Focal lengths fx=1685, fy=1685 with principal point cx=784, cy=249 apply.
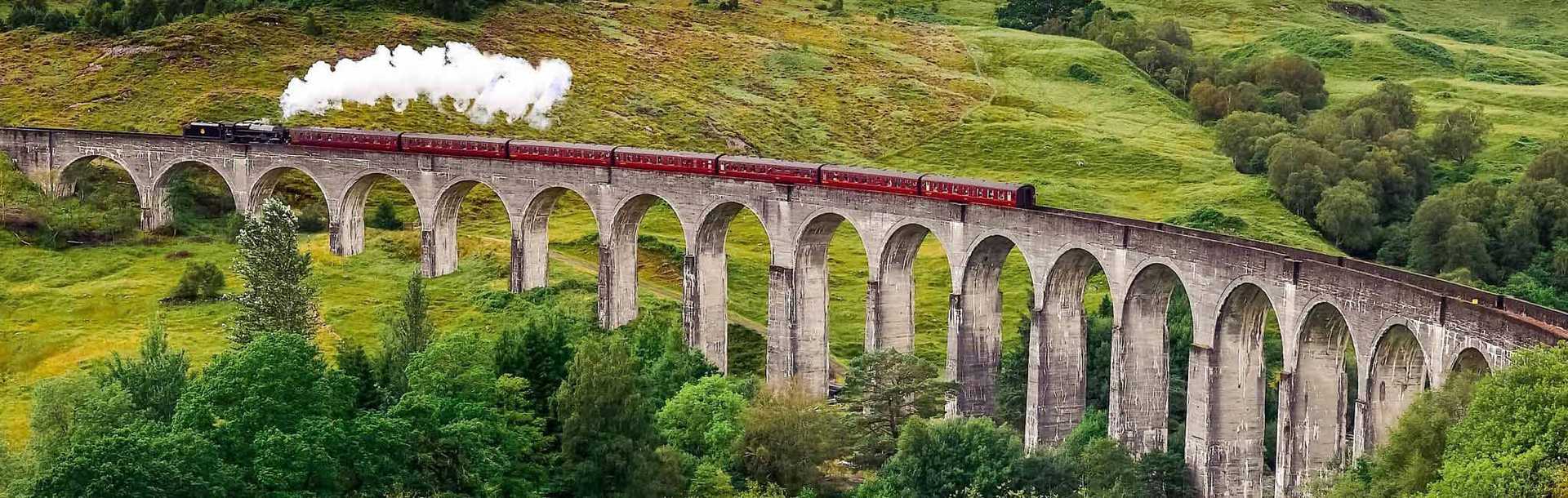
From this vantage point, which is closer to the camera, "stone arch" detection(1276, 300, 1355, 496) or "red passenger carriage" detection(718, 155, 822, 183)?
"stone arch" detection(1276, 300, 1355, 496)

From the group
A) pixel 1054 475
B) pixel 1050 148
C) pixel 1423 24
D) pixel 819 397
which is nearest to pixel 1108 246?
pixel 1054 475

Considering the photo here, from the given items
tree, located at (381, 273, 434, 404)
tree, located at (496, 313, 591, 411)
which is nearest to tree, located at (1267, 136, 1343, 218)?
tree, located at (496, 313, 591, 411)

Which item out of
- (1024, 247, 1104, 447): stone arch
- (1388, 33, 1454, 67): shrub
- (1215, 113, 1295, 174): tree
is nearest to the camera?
(1024, 247, 1104, 447): stone arch

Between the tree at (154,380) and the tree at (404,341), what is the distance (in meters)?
7.52

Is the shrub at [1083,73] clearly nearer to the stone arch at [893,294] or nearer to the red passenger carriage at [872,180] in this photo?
the stone arch at [893,294]

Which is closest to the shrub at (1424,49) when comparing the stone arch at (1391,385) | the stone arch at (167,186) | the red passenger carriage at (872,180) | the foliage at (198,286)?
the red passenger carriage at (872,180)

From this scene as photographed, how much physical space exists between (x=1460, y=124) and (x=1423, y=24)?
6499 cm

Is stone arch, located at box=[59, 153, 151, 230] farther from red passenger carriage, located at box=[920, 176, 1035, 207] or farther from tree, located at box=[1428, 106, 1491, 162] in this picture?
tree, located at box=[1428, 106, 1491, 162]

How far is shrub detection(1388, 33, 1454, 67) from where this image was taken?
159250mm

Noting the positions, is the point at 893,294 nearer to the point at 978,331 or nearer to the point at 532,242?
the point at 978,331

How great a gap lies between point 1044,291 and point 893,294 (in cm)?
922

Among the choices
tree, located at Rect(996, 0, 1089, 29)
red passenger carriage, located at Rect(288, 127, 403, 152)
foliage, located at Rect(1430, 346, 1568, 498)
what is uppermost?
tree, located at Rect(996, 0, 1089, 29)

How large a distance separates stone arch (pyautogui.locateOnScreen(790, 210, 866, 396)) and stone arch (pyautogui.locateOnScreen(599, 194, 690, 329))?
833cm

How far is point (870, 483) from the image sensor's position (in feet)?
216
